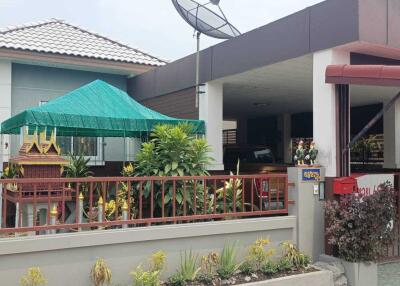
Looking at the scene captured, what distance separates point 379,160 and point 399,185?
658cm

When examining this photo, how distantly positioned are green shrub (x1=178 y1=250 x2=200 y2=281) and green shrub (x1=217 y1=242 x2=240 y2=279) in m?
0.32

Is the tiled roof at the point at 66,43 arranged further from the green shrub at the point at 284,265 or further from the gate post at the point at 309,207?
the green shrub at the point at 284,265

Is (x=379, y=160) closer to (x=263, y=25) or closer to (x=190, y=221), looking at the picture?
(x=263, y=25)

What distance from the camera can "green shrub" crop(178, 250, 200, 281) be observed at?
5.52 m

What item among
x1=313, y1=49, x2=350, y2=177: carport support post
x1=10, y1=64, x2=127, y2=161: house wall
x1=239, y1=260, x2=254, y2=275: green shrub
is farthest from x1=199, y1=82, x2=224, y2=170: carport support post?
x1=239, y1=260, x2=254, y2=275: green shrub

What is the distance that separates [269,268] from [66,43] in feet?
26.0

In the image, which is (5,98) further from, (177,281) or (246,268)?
(246,268)

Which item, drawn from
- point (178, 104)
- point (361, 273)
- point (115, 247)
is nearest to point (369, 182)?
point (361, 273)

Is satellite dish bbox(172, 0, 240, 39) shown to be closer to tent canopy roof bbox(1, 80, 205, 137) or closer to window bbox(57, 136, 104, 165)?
tent canopy roof bbox(1, 80, 205, 137)

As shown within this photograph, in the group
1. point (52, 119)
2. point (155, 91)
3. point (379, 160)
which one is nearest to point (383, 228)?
point (52, 119)

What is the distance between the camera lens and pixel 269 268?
5.99 meters

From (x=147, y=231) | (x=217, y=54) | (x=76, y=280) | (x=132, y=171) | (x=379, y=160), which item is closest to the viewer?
(x=76, y=280)

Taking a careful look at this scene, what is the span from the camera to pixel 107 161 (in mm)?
11578

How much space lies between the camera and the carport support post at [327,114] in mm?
6695
